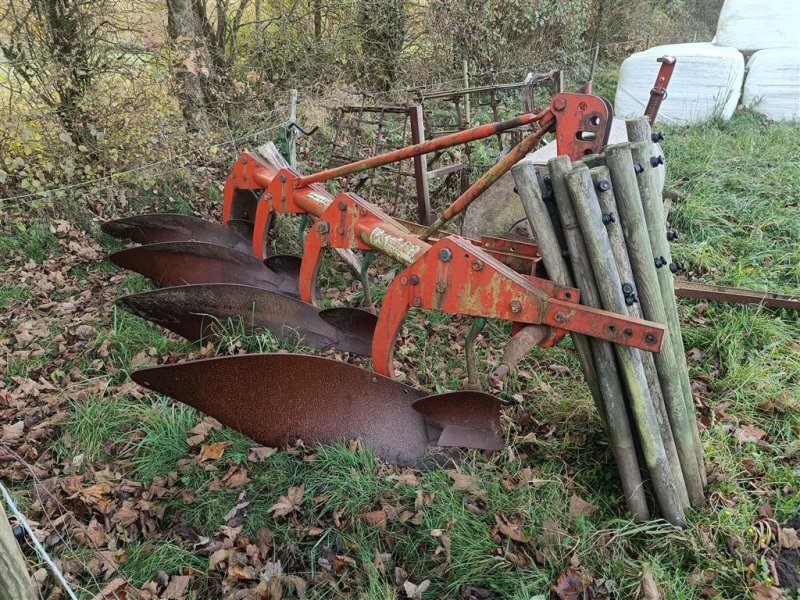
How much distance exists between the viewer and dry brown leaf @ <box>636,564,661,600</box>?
2.14 m

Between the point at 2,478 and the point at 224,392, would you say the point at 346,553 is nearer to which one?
the point at 224,392

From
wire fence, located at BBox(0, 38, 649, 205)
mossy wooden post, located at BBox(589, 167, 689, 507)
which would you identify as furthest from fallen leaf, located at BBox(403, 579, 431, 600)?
wire fence, located at BBox(0, 38, 649, 205)

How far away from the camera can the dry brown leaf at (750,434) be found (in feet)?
9.68

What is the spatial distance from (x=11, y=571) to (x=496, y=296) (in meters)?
1.85

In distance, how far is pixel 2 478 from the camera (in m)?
2.69

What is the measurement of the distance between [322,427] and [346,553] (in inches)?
25.3

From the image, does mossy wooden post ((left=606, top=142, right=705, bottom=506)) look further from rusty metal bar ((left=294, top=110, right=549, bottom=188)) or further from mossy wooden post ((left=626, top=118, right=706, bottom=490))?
rusty metal bar ((left=294, top=110, right=549, bottom=188))

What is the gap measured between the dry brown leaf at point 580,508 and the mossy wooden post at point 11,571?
206 centimetres

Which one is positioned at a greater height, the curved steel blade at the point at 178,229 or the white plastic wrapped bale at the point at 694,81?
the white plastic wrapped bale at the point at 694,81

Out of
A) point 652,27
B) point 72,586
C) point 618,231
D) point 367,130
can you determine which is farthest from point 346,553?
point 652,27

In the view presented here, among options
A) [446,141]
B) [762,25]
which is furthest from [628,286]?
[762,25]

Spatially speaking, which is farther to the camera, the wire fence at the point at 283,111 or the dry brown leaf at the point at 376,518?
the wire fence at the point at 283,111

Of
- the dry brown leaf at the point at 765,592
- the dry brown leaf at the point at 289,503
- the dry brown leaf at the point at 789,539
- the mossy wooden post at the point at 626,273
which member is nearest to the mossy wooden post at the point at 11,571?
the dry brown leaf at the point at 289,503

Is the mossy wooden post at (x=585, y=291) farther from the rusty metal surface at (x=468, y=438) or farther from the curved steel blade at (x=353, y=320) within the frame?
the curved steel blade at (x=353, y=320)
